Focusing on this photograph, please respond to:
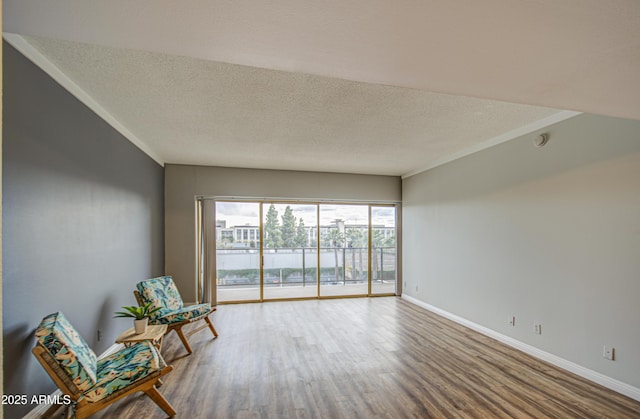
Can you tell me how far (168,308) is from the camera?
3801mm

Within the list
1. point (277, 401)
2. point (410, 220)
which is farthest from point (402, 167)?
point (277, 401)

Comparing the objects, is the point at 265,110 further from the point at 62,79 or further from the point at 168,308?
the point at 168,308

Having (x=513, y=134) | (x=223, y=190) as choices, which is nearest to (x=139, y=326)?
(x=223, y=190)

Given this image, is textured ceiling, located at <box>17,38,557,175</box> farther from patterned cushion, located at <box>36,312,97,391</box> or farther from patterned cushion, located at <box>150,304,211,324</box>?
patterned cushion, located at <box>150,304,211,324</box>

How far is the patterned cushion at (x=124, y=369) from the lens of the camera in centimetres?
201

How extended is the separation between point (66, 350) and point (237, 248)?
394 centimetres

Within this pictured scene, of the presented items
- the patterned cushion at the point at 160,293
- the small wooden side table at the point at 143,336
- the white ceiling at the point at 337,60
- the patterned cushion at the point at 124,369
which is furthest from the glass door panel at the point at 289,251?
the patterned cushion at the point at 124,369

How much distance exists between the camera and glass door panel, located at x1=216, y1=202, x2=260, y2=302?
5.77m

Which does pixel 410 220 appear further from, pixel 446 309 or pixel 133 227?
pixel 133 227

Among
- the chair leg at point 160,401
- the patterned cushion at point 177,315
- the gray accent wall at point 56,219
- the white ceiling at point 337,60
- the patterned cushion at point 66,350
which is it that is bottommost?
the chair leg at point 160,401

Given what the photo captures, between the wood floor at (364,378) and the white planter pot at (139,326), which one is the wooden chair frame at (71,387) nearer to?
the wood floor at (364,378)

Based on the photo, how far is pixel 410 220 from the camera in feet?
19.5

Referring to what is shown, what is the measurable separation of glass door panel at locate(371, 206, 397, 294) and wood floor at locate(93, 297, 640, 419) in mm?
2112

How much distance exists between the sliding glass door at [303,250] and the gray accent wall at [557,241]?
188cm
